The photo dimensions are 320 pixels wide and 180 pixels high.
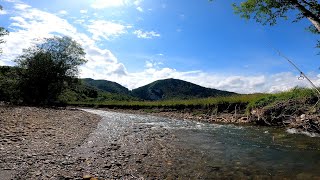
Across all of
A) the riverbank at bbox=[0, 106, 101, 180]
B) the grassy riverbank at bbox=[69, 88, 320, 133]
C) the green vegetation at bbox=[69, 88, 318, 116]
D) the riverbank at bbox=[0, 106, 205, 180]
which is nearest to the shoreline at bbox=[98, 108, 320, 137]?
the grassy riverbank at bbox=[69, 88, 320, 133]

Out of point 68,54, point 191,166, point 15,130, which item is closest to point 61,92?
point 68,54

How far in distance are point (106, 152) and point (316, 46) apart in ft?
44.7

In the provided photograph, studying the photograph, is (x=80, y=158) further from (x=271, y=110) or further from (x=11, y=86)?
(x=11, y=86)

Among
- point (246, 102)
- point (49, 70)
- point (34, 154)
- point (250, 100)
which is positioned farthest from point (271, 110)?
point (49, 70)

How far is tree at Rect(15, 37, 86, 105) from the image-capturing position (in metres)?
48.8

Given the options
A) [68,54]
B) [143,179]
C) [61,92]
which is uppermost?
[68,54]

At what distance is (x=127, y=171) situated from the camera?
9.23 meters

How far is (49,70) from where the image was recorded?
165 feet

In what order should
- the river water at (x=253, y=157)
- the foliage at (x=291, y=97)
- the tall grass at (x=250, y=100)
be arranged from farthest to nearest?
the tall grass at (x=250, y=100), the foliage at (x=291, y=97), the river water at (x=253, y=157)

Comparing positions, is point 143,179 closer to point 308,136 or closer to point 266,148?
point 266,148

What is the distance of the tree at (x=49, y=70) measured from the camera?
48.8 metres

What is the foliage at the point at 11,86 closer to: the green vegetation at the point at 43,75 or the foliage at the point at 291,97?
the green vegetation at the point at 43,75

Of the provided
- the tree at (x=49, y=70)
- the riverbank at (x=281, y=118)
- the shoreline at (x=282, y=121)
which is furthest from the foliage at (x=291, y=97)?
the tree at (x=49, y=70)

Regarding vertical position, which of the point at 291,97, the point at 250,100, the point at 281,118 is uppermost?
the point at 291,97
